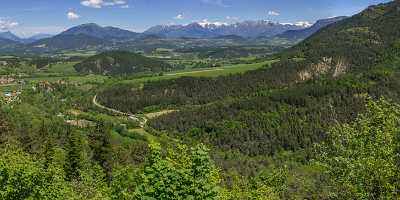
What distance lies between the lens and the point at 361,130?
31.3 m

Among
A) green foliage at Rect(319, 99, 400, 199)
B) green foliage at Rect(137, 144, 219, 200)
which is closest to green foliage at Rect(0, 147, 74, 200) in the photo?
green foliage at Rect(137, 144, 219, 200)

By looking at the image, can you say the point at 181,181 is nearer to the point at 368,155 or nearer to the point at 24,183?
the point at 368,155

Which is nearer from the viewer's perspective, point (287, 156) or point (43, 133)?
point (43, 133)

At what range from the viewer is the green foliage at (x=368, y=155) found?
28484mm

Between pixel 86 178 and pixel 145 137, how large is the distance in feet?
437

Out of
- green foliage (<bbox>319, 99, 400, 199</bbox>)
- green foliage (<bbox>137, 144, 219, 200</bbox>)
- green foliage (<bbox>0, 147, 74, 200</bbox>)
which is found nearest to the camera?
green foliage (<bbox>137, 144, 219, 200</bbox>)

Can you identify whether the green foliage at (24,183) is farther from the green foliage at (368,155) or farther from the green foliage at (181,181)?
the green foliage at (368,155)

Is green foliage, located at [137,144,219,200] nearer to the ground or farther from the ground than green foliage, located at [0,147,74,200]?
farther from the ground

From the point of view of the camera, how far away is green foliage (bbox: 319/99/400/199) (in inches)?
1121

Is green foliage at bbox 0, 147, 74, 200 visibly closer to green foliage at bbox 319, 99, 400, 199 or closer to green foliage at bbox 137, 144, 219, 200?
green foliage at bbox 137, 144, 219, 200

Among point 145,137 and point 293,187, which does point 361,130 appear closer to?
point 293,187

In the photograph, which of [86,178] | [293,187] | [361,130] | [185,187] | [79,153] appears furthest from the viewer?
→ [293,187]

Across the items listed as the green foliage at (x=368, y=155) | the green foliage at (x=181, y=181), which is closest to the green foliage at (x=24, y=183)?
the green foliage at (x=181, y=181)

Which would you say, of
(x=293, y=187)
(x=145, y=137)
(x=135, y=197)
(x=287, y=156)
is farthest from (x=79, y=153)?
(x=287, y=156)
